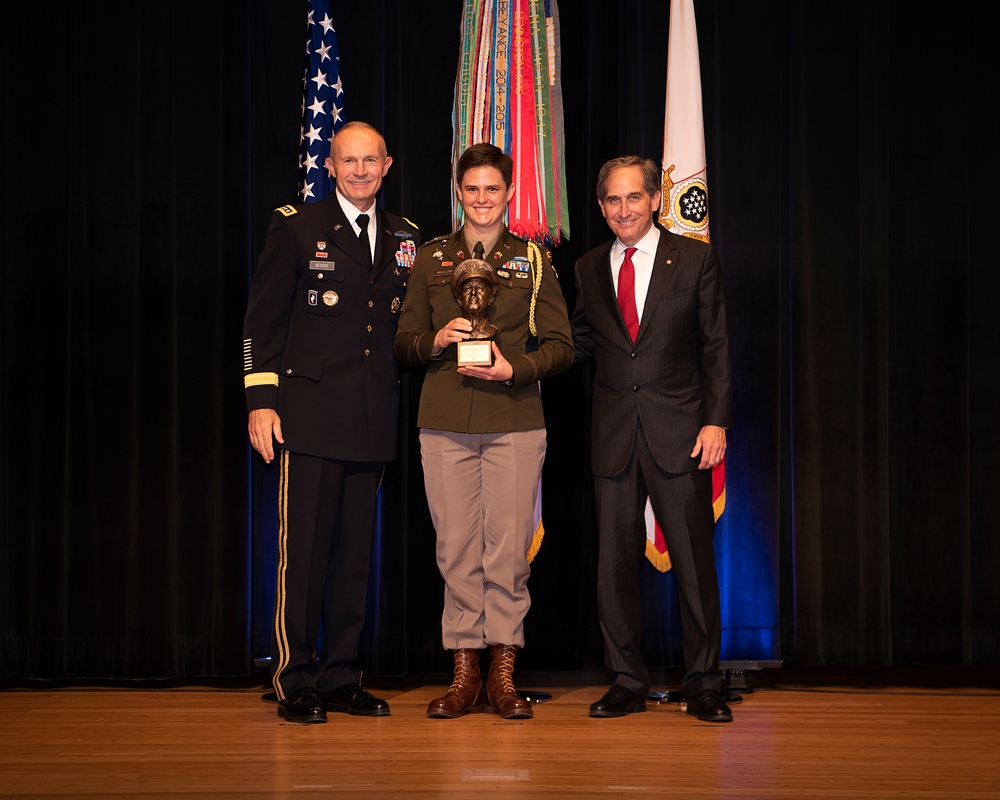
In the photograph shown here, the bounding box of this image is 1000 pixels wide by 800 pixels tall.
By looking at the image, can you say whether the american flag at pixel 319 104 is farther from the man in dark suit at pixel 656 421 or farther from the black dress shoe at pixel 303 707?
the black dress shoe at pixel 303 707

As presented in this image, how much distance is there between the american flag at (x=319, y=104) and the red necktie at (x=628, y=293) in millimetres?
1168

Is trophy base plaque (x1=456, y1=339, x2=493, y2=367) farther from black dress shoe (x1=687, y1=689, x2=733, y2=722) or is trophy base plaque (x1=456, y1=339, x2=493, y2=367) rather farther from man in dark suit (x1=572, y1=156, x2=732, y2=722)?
black dress shoe (x1=687, y1=689, x2=733, y2=722)

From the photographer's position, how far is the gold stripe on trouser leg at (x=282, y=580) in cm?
310

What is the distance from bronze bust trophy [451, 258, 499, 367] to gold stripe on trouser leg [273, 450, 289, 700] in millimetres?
737

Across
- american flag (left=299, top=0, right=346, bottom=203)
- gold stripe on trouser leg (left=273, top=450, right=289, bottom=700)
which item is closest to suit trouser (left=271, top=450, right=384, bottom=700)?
gold stripe on trouser leg (left=273, top=450, right=289, bottom=700)

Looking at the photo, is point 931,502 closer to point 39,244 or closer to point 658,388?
point 658,388

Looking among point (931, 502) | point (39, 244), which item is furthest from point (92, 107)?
point (931, 502)

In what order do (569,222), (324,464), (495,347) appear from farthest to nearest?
(569,222), (324,464), (495,347)

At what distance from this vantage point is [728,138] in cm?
383

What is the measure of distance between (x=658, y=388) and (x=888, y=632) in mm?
1481

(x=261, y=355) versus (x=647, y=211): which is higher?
(x=647, y=211)

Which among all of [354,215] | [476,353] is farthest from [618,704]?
[354,215]

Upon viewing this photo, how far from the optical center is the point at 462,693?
3119mm

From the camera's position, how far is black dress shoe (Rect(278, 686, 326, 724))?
3.03 meters
